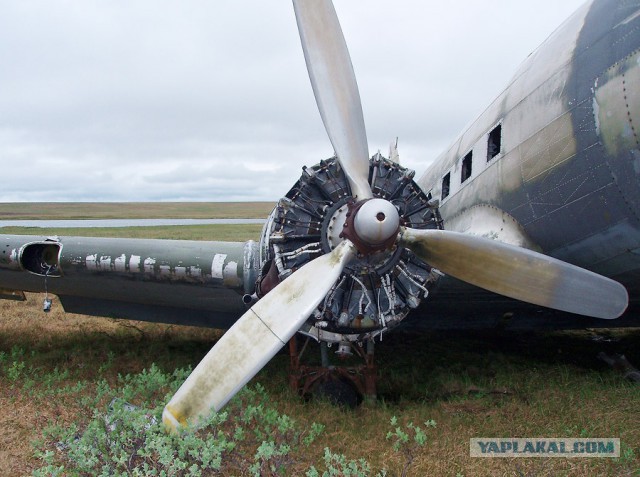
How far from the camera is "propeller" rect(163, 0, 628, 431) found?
3969 millimetres

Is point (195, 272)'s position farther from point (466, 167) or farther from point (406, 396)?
point (466, 167)

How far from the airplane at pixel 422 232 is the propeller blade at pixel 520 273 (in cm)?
1

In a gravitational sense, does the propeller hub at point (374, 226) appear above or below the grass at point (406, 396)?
above

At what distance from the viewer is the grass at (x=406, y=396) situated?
4.20m

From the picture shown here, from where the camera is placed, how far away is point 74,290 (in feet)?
22.1

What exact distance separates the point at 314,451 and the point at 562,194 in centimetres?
324

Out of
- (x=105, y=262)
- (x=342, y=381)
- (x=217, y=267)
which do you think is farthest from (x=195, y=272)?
(x=342, y=381)

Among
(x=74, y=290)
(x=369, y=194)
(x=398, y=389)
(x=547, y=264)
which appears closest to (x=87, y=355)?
(x=74, y=290)

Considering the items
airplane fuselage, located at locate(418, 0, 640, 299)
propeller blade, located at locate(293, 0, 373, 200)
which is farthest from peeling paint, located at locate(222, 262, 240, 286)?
airplane fuselage, located at locate(418, 0, 640, 299)

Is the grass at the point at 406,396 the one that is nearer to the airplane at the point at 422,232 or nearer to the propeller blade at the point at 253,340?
the propeller blade at the point at 253,340

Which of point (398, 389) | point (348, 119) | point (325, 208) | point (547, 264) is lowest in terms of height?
point (398, 389)

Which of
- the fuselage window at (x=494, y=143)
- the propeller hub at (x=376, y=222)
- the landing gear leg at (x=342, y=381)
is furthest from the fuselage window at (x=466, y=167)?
the propeller hub at (x=376, y=222)

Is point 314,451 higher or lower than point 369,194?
lower

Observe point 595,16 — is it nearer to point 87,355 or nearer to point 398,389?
point 398,389
